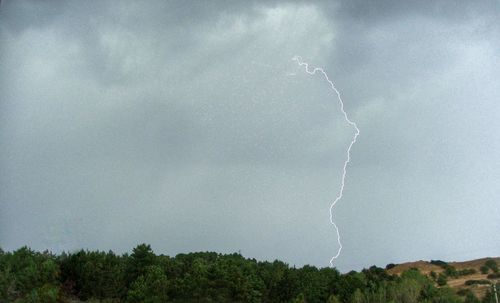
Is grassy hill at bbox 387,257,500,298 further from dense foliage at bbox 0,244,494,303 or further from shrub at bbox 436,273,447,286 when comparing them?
dense foliage at bbox 0,244,494,303

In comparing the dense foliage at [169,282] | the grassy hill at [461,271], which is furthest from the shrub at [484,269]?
the dense foliage at [169,282]

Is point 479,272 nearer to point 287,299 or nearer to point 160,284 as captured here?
point 287,299

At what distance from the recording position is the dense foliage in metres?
44.5

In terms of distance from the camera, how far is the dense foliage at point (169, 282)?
44.5 m

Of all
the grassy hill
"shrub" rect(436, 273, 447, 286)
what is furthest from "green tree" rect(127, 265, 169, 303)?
"shrub" rect(436, 273, 447, 286)

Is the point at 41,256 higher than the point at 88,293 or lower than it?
higher

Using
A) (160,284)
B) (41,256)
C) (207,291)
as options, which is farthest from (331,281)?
(41,256)

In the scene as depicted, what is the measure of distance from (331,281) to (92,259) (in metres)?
22.8

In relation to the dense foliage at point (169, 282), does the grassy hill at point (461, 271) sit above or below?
above

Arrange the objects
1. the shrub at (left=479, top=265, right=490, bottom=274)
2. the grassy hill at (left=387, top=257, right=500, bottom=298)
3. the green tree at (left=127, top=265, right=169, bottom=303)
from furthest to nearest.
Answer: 1. the shrub at (left=479, top=265, right=490, bottom=274)
2. the grassy hill at (left=387, top=257, right=500, bottom=298)
3. the green tree at (left=127, top=265, right=169, bottom=303)

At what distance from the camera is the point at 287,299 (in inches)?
2100

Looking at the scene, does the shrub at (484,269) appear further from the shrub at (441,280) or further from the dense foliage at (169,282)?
the dense foliage at (169,282)

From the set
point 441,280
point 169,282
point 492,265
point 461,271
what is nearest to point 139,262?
point 169,282

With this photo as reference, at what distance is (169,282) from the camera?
162ft
